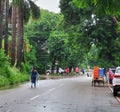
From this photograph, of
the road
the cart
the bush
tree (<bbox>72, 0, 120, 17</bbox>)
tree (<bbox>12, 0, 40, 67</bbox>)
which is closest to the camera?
tree (<bbox>72, 0, 120, 17</bbox>)

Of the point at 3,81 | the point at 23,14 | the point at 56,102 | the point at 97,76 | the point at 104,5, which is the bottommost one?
the point at 56,102

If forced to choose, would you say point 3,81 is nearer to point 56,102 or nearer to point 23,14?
point 23,14

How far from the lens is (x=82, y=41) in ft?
156

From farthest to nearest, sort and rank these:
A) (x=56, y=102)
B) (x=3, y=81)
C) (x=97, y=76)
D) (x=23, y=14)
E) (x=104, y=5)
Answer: (x=23, y=14) → (x=97, y=76) → (x=3, y=81) → (x=56, y=102) → (x=104, y=5)

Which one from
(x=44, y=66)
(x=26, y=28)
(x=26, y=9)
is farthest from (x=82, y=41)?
(x=26, y=28)

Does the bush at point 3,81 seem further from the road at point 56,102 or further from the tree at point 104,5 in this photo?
the tree at point 104,5

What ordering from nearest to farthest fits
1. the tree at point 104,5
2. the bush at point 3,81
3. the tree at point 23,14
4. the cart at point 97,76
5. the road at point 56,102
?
1. the tree at point 104,5
2. the road at point 56,102
3. the bush at point 3,81
4. the cart at point 97,76
5. the tree at point 23,14

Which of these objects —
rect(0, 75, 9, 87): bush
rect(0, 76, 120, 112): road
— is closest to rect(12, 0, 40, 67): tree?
rect(0, 75, 9, 87): bush

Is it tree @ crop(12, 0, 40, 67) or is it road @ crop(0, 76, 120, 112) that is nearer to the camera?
road @ crop(0, 76, 120, 112)

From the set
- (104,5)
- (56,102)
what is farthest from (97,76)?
(104,5)

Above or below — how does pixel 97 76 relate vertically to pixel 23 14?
below

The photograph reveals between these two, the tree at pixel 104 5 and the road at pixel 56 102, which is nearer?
the tree at pixel 104 5

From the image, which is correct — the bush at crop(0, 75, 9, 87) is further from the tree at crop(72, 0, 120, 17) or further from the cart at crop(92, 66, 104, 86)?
the tree at crop(72, 0, 120, 17)

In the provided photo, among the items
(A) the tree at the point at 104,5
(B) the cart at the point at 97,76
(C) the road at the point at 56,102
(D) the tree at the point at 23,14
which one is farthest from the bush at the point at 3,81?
(A) the tree at the point at 104,5
